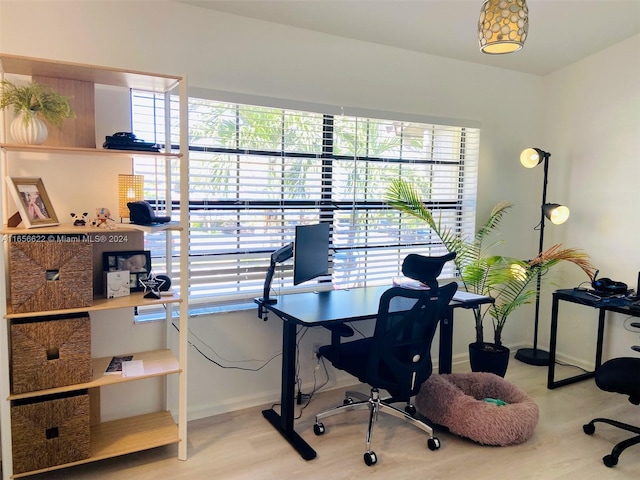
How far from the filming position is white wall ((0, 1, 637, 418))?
264 cm

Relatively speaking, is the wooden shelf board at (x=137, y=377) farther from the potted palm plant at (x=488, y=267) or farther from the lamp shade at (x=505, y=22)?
the lamp shade at (x=505, y=22)

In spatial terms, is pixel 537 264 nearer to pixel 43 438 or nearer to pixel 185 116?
pixel 185 116

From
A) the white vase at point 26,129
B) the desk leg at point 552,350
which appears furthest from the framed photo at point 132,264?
the desk leg at point 552,350

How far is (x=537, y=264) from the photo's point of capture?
3.84 metres

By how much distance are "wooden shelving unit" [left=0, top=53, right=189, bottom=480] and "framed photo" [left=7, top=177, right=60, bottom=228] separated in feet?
0.18

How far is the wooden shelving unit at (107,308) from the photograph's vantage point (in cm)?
221

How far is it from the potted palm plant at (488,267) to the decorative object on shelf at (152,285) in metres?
1.89

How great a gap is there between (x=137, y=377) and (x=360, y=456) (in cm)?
130

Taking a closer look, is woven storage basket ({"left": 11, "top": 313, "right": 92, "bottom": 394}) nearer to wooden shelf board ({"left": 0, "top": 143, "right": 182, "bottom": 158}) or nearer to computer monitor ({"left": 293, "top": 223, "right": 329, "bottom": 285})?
wooden shelf board ({"left": 0, "top": 143, "right": 182, "bottom": 158})

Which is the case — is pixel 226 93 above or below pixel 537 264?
above

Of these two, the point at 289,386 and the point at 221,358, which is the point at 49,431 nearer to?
the point at 221,358

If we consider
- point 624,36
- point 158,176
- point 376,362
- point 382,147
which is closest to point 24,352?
point 158,176

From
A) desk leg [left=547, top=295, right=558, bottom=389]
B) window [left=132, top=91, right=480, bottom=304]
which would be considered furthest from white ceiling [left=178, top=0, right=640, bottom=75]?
desk leg [left=547, top=295, right=558, bottom=389]

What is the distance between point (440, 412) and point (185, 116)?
230cm
